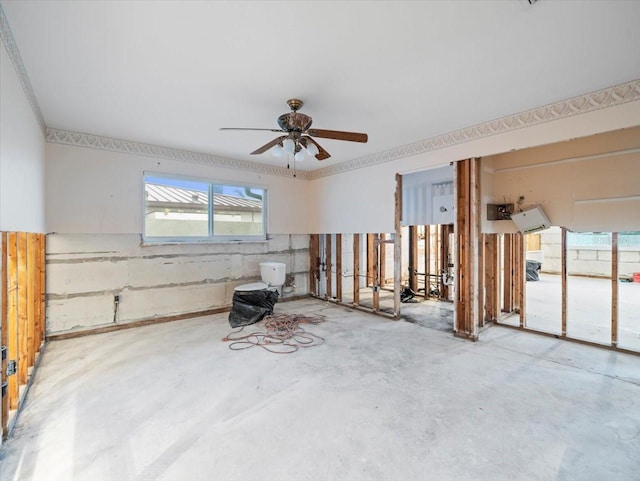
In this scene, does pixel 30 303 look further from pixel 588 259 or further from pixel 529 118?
pixel 588 259

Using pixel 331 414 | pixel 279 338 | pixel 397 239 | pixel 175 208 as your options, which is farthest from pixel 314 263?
pixel 331 414

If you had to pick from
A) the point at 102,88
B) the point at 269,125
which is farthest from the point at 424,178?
the point at 102,88

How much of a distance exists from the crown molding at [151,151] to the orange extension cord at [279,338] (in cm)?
274

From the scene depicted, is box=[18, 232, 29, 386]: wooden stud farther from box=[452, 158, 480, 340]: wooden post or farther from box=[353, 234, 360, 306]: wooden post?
box=[452, 158, 480, 340]: wooden post

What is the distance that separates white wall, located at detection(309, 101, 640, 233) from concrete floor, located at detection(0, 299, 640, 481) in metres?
2.31

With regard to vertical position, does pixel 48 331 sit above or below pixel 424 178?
below

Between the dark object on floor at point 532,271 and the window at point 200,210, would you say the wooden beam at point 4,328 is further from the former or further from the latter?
the dark object on floor at point 532,271

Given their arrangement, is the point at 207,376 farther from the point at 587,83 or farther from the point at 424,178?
the point at 587,83

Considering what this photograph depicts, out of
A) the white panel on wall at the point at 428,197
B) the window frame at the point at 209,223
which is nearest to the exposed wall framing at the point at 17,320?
the window frame at the point at 209,223

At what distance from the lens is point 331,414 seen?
7.01 ft

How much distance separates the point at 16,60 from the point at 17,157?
69 centimetres

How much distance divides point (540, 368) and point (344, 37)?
344 cm

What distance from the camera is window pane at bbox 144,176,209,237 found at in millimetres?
4434

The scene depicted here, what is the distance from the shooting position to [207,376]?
272cm
